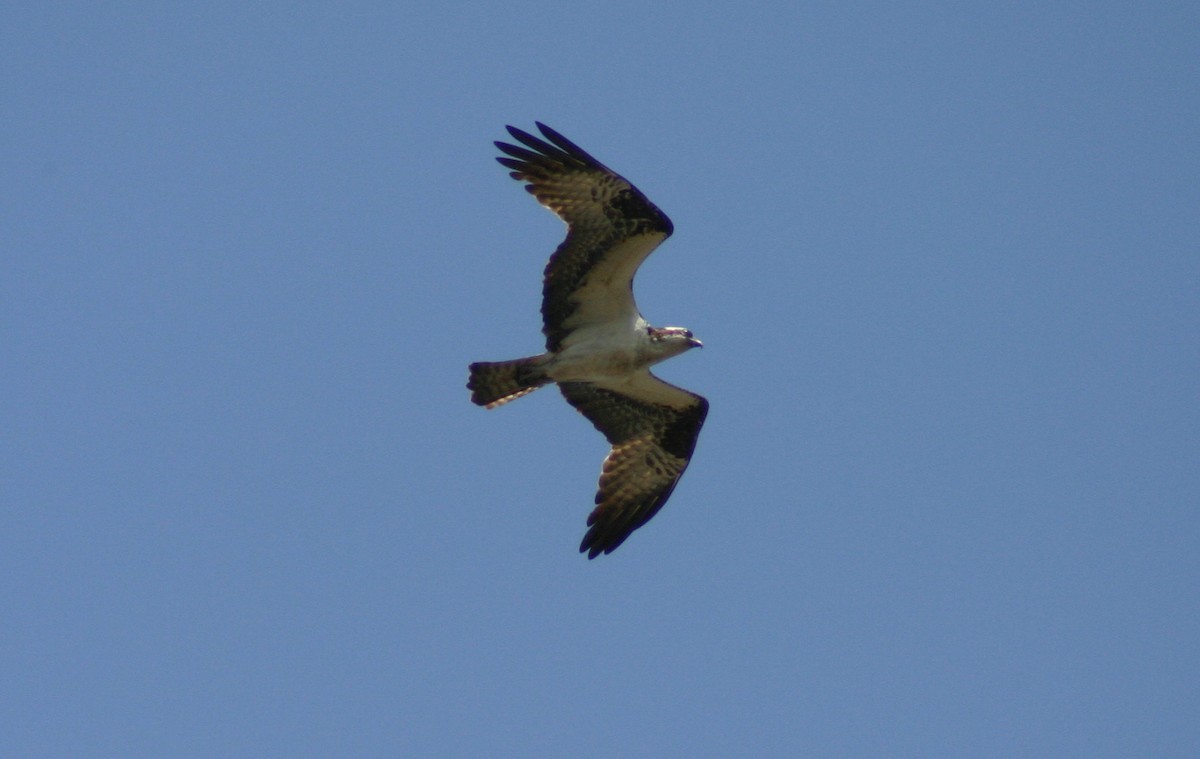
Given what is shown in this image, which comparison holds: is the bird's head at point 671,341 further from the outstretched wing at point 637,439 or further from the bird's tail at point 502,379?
the bird's tail at point 502,379

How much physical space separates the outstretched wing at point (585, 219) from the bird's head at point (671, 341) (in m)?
0.45

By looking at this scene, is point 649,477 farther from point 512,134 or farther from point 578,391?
point 512,134

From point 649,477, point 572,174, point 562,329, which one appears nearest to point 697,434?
point 649,477

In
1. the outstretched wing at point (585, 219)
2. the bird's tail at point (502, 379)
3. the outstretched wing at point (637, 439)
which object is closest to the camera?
the outstretched wing at point (585, 219)

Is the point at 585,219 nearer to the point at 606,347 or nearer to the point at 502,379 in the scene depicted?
the point at 606,347

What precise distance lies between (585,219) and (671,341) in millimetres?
1367

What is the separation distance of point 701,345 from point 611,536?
1935 mm

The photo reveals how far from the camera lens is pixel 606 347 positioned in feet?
47.7

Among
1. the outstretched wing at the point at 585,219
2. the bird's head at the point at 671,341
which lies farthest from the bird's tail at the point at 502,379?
the bird's head at the point at 671,341

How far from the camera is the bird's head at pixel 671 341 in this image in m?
14.6

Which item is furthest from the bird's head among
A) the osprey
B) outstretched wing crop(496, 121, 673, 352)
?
outstretched wing crop(496, 121, 673, 352)

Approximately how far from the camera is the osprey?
14.0 metres

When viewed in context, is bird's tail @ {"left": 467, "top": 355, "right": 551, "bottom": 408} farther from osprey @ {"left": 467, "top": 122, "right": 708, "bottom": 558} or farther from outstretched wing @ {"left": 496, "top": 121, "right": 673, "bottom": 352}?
outstretched wing @ {"left": 496, "top": 121, "right": 673, "bottom": 352}

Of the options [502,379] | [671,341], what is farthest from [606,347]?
[502,379]
